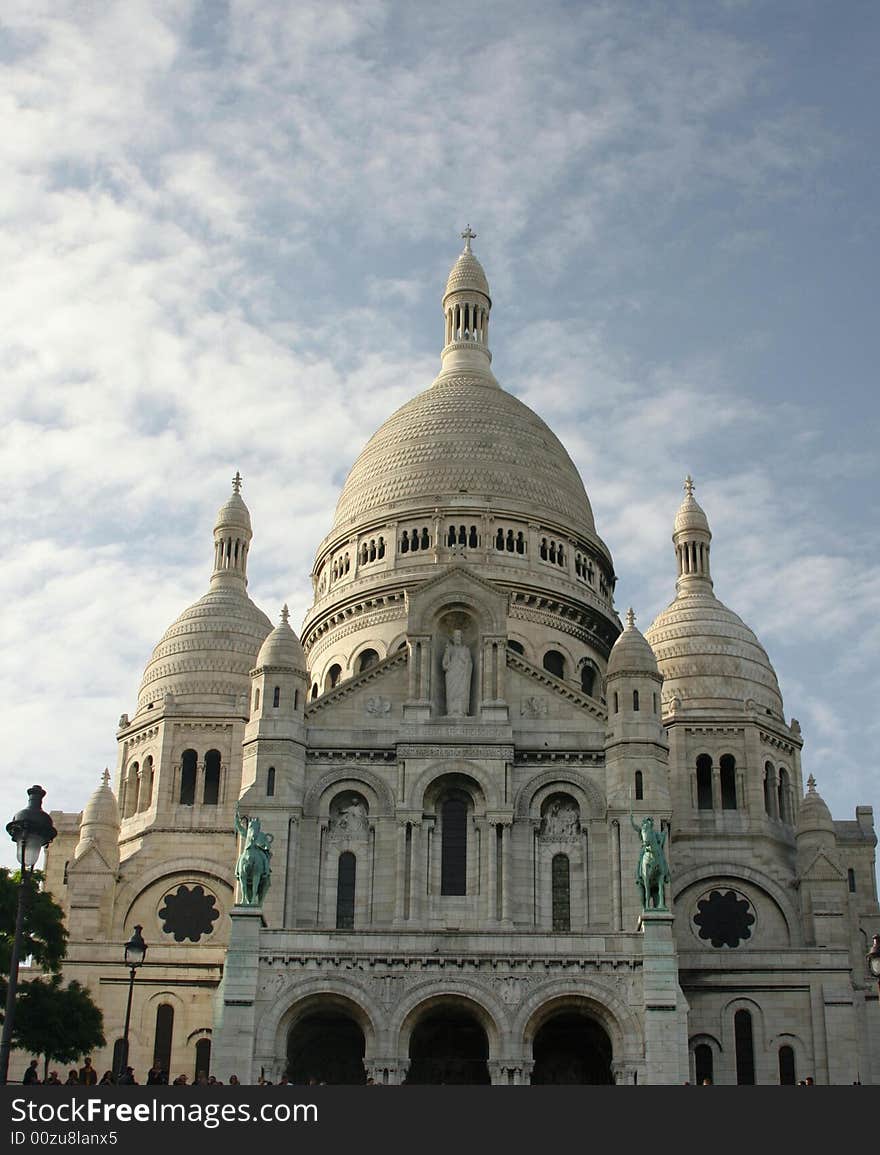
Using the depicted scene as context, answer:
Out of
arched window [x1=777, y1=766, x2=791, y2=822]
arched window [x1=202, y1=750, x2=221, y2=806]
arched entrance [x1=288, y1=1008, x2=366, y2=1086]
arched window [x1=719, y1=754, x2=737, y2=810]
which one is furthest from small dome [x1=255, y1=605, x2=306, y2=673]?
arched window [x1=777, y1=766, x2=791, y2=822]

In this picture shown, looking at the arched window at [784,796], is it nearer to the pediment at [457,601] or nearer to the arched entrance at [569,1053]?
the pediment at [457,601]

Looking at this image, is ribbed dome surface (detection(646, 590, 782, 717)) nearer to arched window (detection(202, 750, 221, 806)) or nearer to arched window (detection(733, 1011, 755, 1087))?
arched window (detection(733, 1011, 755, 1087))

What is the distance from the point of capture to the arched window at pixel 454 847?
57.1m

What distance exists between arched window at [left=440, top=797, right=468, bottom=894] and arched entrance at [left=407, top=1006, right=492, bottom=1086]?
4150mm

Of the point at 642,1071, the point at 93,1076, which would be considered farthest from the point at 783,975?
the point at 93,1076

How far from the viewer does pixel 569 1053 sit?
→ 5603 centimetres

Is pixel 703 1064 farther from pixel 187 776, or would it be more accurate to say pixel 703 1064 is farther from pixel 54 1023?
pixel 54 1023

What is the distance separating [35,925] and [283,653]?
13.4 metres

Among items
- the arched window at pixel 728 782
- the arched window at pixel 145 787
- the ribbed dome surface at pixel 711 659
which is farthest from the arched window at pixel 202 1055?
the ribbed dome surface at pixel 711 659

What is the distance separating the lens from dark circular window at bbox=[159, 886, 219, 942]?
216ft

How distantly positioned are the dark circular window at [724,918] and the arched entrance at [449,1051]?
12.9 m

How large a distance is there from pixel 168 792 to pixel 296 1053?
16.1 metres

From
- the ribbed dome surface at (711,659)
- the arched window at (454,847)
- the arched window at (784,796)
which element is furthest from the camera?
the ribbed dome surface at (711,659)

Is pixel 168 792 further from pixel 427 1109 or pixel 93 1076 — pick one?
pixel 427 1109
